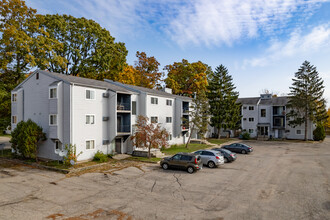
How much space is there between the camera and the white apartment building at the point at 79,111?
2259cm

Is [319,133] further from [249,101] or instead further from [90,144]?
[90,144]

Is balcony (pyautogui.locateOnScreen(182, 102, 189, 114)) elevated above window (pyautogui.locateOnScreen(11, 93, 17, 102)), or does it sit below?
below

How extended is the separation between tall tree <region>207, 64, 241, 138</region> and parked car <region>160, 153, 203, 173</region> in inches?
1129

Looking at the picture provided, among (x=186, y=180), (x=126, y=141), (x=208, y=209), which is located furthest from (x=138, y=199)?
(x=126, y=141)

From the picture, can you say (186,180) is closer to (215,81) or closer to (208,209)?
(208,209)

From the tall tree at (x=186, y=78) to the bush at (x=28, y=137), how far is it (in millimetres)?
29238

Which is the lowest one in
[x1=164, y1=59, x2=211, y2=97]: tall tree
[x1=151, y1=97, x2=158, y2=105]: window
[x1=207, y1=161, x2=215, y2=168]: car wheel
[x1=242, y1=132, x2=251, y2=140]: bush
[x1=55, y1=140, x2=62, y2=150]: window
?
[x1=242, y1=132, x2=251, y2=140]: bush

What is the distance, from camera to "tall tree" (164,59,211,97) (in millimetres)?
47906

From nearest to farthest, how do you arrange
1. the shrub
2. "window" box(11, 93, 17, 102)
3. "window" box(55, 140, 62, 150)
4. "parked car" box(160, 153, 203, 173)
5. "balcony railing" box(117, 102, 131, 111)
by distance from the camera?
"parked car" box(160, 153, 203, 173), the shrub, "window" box(55, 140, 62, 150), "balcony railing" box(117, 102, 131, 111), "window" box(11, 93, 17, 102)

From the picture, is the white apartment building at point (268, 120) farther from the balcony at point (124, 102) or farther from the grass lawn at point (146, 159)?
the balcony at point (124, 102)

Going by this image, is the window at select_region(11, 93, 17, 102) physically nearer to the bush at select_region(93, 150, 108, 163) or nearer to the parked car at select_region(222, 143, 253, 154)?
the bush at select_region(93, 150, 108, 163)

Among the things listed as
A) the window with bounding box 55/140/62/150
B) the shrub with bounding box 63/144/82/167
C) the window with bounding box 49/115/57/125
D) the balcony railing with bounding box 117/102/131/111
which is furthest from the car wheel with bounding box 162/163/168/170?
the window with bounding box 49/115/57/125

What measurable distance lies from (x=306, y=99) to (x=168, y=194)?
44426mm

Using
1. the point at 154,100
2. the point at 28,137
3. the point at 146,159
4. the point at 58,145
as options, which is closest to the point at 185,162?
the point at 146,159
